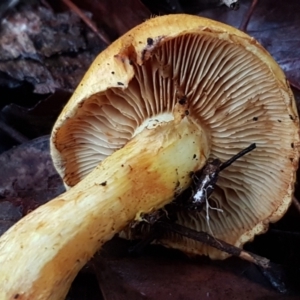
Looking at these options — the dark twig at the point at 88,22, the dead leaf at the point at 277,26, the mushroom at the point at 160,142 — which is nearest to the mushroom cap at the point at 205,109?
the mushroom at the point at 160,142

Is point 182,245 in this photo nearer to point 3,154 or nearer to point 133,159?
point 133,159

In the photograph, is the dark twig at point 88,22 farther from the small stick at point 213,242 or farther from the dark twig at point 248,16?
the small stick at point 213,242

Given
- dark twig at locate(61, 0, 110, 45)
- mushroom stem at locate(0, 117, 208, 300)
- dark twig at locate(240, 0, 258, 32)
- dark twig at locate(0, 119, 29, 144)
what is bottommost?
mushroom stem at locate(0, 117, 208, 300)

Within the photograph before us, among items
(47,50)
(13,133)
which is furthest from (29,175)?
(47,50)

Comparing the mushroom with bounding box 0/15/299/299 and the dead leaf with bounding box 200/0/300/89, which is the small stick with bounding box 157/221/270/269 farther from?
the dead leaf with bounding box 200/0/300/89

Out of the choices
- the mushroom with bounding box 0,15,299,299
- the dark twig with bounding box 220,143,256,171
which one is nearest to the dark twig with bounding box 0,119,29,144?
the mushroom with bounding box 0,15,299,299

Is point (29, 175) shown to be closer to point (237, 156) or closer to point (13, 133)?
point (13, 133)
